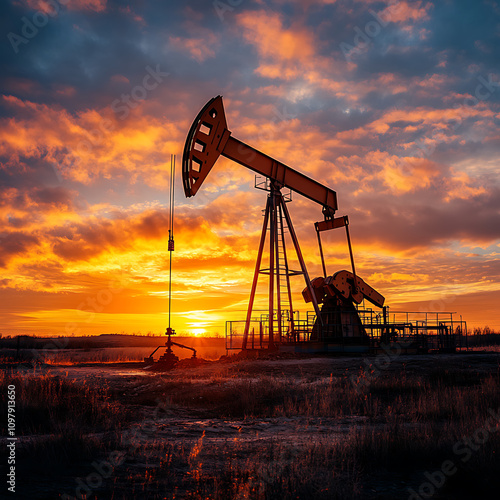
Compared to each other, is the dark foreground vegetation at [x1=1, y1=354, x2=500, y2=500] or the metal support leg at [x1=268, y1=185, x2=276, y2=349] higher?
the metal support leg at [x1=268, y1=185, x2=276, y2=349]

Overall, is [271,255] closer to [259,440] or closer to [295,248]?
[295,248]

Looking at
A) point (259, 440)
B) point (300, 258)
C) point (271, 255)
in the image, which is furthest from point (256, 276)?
point (259, 440)

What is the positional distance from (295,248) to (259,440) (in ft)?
44.6

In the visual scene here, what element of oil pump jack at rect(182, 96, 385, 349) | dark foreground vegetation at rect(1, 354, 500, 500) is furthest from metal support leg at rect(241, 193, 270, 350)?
dark foreground vegetation at rect(1, 354, 500, 500)

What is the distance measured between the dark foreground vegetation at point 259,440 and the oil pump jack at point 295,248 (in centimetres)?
720

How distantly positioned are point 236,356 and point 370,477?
14.8m

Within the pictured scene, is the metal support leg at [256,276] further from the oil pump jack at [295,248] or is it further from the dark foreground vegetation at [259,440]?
the dark foreground vegetation at [259,440]

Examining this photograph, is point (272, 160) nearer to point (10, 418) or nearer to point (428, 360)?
point (428, 360)

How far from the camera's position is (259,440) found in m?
6.92

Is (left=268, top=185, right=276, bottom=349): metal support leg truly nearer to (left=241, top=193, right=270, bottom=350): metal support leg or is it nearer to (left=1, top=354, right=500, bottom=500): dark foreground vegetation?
(left=241, top=193, right=270, bottom=350): metal support leg

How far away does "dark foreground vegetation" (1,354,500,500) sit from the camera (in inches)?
187

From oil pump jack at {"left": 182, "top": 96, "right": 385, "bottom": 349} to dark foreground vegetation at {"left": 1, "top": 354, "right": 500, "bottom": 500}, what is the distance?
7.20 meters

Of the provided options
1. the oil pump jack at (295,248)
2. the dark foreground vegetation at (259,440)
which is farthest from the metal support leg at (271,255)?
the dark foreground vegetation at (259,440)

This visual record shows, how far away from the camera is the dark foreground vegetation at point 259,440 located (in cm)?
474
